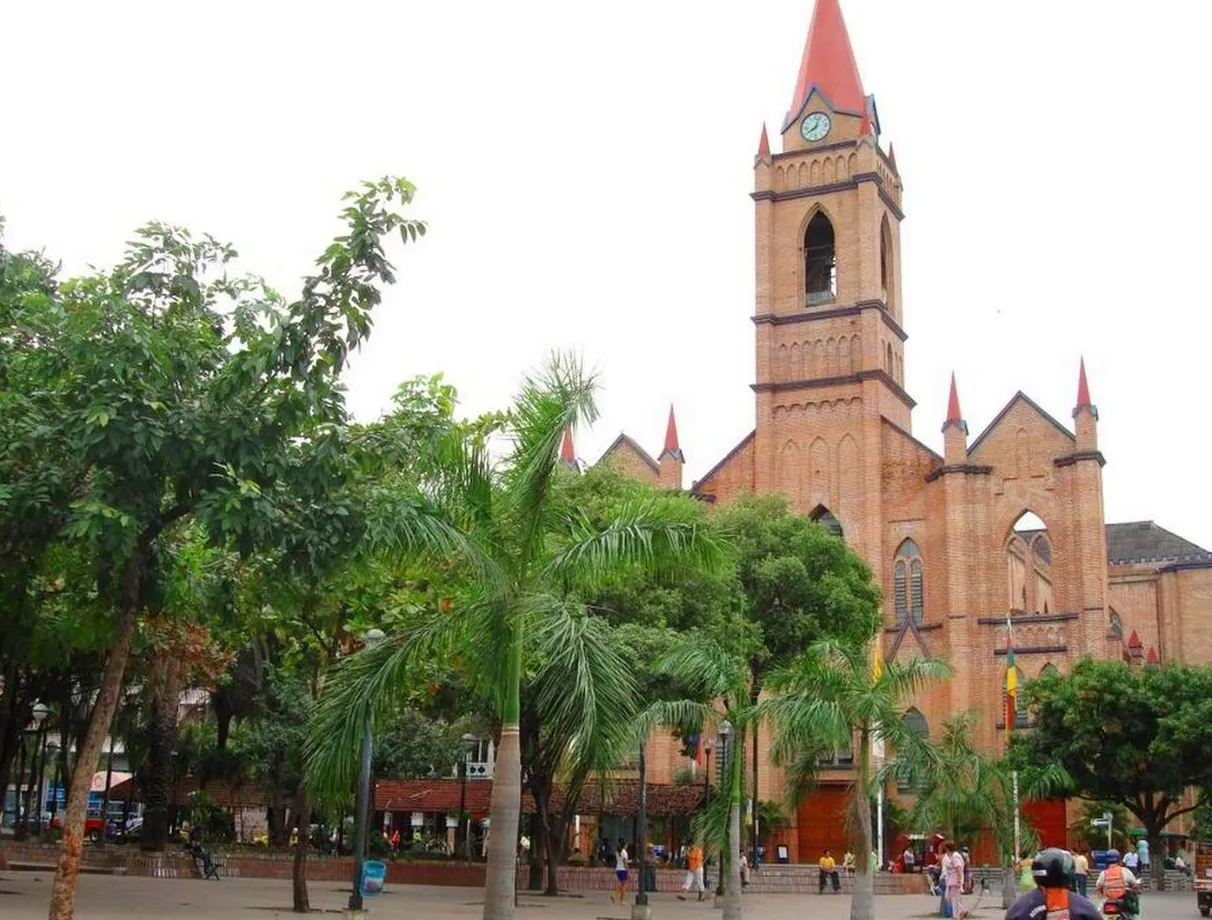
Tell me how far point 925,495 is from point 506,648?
39.8m

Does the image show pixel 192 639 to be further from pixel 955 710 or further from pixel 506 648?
pixel 955 710

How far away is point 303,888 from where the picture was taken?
23.3 meters

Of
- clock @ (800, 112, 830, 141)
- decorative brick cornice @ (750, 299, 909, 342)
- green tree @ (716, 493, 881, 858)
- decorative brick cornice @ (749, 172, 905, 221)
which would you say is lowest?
green tree @ (716, 493, 881, 858)

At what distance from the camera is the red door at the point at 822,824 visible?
4919cm

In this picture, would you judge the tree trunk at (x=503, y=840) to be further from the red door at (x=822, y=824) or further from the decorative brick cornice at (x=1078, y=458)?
the decorative brick cornice at (x=1078, y=458)

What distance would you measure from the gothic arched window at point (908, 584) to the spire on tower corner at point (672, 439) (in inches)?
383

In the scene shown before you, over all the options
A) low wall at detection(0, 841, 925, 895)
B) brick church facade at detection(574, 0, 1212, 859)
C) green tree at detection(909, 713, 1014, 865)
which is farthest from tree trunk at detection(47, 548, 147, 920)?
brick church facade at detection(574, 0, 1212, 859)

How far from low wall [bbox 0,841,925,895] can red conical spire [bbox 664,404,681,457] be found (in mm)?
20773

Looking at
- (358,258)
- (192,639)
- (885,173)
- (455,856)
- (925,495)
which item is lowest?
(455,856)

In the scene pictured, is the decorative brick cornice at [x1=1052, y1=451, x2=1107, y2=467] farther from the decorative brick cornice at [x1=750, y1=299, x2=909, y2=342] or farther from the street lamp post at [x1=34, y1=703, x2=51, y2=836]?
the street lamp post at [x1=34, y1=703, x2=51, y2=836]

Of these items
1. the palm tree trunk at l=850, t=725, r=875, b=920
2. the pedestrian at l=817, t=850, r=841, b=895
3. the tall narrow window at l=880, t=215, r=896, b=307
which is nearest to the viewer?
the palm tree trunk at l=850, t=725, r=875, b=920

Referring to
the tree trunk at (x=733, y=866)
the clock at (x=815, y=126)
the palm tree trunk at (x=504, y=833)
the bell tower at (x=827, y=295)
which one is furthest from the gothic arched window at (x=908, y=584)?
the palm tree trunk at (x=504, y=833)

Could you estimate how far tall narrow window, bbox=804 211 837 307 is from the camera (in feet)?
185

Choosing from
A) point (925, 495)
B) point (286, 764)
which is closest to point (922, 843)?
point (925, 495)
